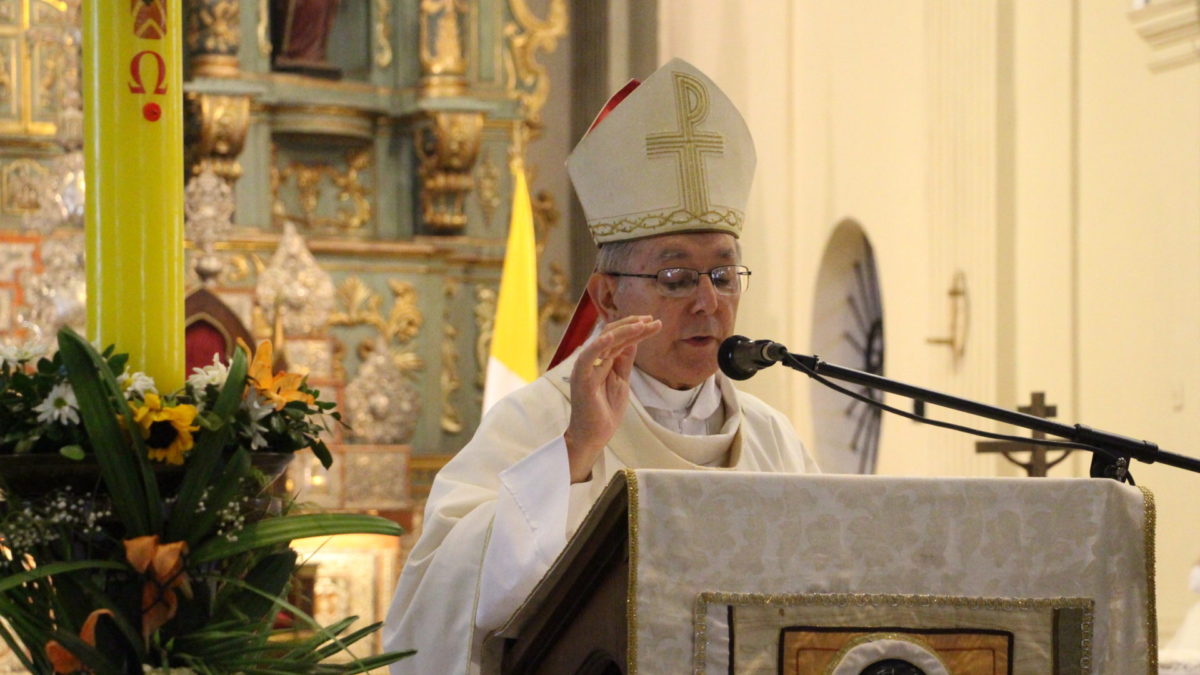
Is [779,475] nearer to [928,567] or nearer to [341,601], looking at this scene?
[928,567]

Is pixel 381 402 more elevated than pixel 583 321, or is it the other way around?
pixel 583 321

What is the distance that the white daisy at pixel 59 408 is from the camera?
2258 millimetres

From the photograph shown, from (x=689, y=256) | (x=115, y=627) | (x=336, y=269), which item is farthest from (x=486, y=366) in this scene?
(x=115, y=627)

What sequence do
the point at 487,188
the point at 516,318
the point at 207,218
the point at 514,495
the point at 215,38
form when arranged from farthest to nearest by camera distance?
1. the point at 487,188
2. the point at 215,38
3. the point at 516,318
4. the point at 207,218
5. the point at 514,495

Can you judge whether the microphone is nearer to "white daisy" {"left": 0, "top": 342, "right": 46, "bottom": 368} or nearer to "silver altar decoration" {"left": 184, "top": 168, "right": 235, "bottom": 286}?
"white daisy" {"left": 0, "top": 342, "right": 46, "bottom": 368}

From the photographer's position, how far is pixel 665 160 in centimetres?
341

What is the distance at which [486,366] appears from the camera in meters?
10.2

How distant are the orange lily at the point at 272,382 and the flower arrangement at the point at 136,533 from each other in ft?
0.17

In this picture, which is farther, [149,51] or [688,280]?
[688,280]

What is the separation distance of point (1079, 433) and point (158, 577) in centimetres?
118

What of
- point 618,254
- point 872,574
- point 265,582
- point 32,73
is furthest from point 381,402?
point 872,574

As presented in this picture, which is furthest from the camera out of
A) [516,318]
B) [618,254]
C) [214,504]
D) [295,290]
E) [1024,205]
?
[516,318]

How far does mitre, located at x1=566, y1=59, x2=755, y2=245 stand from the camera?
3316 mm

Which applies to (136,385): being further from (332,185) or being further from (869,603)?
(332,185)
